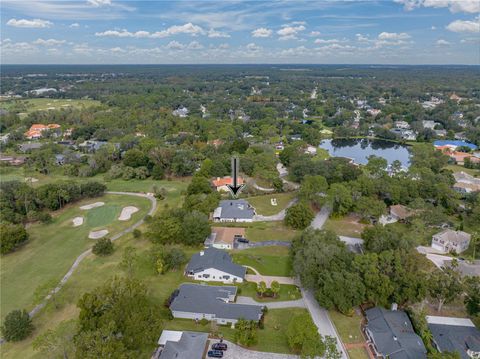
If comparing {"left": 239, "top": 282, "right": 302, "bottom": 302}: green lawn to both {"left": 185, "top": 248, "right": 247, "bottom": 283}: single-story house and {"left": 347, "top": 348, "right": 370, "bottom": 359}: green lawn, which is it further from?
{"left": 347, "top": 348, "right": 370, "bottom": 359}: green lawn

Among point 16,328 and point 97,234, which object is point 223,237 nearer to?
point 97,234

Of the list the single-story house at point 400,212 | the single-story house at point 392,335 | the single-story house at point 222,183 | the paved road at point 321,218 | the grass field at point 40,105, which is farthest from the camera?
the grass field at point 40,105

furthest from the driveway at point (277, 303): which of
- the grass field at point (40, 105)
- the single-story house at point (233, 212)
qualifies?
→ the grass field at point (40, 105)

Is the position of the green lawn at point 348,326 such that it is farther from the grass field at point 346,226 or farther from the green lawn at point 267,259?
the grass field at point 346,226

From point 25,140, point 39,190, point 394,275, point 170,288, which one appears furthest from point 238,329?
point 25,140

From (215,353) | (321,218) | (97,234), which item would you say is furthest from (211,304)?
(321,218)

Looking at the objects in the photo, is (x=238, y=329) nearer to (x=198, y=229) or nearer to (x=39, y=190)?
(x=198, y=229)
